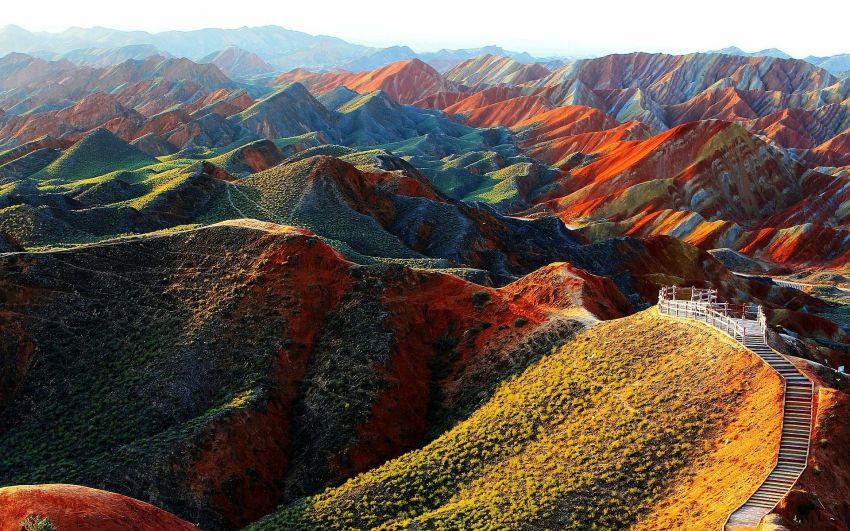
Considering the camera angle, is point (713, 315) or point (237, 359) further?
point (237, 359)

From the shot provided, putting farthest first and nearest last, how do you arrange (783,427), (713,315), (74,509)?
(713,315) < (783,427) < (74,509)

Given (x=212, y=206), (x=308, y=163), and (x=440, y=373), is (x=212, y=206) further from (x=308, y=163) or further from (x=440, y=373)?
(x=440, y=373)

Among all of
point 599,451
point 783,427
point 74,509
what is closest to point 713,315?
point 783,427

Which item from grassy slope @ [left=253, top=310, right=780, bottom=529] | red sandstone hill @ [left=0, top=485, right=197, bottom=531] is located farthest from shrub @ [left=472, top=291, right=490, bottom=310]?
red sandstone hill @ [left=0, top=485, right=197, bottom=531]

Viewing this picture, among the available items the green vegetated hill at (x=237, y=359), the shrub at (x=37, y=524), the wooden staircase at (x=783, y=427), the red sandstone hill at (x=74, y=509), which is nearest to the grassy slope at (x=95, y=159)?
the green vegetated hill at (x=237, y=359)

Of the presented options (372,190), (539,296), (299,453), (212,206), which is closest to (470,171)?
(372,190)

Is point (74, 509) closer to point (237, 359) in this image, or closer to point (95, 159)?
point (237, 359)

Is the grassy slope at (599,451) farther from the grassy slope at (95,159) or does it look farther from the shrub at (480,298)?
the grassy slope at (95,159)

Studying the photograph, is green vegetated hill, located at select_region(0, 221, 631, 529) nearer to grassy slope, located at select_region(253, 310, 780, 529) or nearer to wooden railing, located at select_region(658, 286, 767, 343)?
grassy slope, located at select_region(253, 310, 780, 529)
